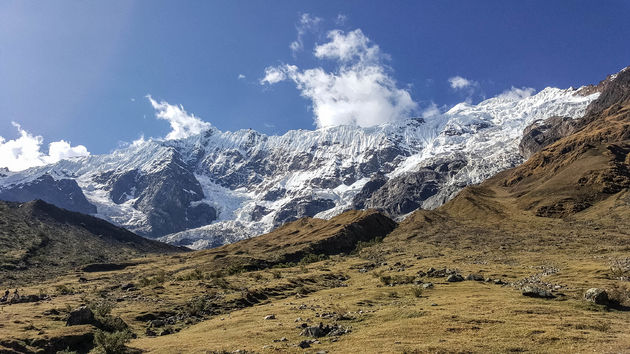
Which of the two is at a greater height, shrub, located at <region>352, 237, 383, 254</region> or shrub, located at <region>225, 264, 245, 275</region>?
shrub, located at <region>352, 237, 383, 254</region>

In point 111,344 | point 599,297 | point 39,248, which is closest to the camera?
point 111,344

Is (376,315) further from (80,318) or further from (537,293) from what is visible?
(80,318)

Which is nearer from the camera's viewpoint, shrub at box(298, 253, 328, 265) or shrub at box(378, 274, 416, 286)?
shrub at box(378, 274, 416, 286)

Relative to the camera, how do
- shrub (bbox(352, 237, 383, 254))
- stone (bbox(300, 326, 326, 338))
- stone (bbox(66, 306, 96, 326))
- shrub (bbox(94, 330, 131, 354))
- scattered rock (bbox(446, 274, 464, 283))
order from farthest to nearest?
shrub (bbox(352, 237, 383, 254)) → scattered rock (bbox(446, 274, 464, 283)) → stone (bbox(66, 306, 96, 326)) → stone (bbox(300, 326, 326, 338)) → shrub (bbox(94, 330, 131, 354))

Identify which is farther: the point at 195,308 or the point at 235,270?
the point at 235,270

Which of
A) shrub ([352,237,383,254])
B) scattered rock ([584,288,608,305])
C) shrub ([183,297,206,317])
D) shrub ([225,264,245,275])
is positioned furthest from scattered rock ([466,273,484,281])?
shrub ([352,237,383,254])

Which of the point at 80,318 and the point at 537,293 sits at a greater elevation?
the point at 80,318

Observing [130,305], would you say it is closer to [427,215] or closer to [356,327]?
[356,327]

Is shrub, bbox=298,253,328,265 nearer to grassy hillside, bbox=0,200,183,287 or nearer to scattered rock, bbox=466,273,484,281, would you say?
scattered rock, bbox=466,273,484,281

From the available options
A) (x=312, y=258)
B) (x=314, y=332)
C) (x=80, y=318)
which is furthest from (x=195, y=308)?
(x=312, y=258)

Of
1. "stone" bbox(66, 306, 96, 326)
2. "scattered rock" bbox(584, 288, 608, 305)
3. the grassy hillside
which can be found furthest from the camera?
the grassy hillside

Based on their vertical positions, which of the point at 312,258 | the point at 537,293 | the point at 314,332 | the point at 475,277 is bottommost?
the point at 537,293

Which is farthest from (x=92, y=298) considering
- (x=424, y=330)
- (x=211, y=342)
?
(x=424, y=330)

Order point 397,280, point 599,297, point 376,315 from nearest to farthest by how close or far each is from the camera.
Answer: point 599,297 < point 376,315 < point 397,280
